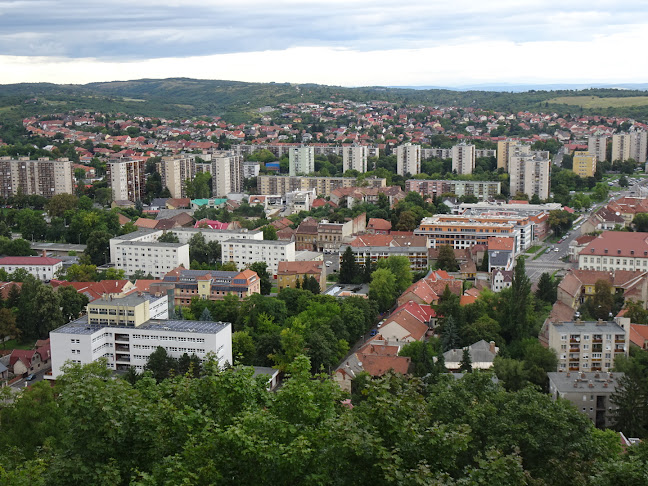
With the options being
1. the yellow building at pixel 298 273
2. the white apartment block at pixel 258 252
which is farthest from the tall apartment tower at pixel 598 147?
the yellow building at pixel 298 273

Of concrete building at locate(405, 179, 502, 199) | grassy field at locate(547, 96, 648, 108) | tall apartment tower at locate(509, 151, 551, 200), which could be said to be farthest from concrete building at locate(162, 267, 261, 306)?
grassy field at locate(547, 96, 648, 108)

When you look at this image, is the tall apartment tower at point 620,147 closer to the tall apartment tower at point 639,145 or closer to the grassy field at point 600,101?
the tall apartment tower at point 639,145

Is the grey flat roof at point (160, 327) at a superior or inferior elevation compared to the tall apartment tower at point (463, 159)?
inferior

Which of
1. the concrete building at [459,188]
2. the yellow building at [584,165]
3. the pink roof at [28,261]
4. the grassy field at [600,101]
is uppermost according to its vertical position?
the grassy field at [600,101]

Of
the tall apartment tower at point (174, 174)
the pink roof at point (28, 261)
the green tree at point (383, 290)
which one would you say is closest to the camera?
the green tree at point (383, 290)

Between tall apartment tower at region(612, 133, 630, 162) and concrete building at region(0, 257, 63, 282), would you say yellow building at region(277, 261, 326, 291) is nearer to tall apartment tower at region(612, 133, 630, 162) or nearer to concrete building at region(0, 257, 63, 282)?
Answer: concrete building at region(0, 257, 63, 282)

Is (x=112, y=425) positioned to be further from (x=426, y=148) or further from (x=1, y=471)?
(x=426, y=148)

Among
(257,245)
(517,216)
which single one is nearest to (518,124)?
(517,216)

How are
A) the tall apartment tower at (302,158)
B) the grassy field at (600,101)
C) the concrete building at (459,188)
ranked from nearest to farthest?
the concrete building at (459,188), the tall apartment tower at (302,158), the grassy field at (600,101)
